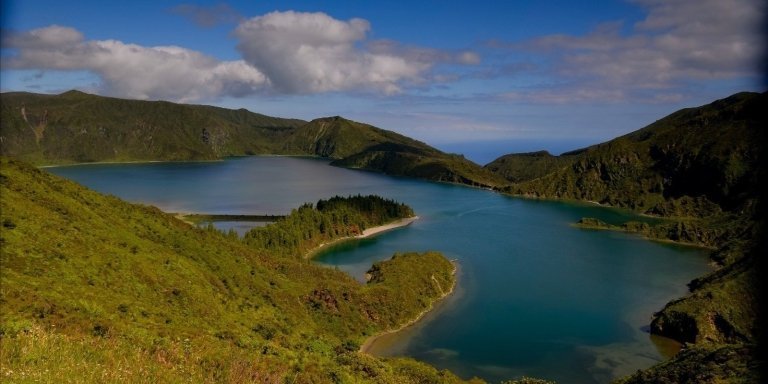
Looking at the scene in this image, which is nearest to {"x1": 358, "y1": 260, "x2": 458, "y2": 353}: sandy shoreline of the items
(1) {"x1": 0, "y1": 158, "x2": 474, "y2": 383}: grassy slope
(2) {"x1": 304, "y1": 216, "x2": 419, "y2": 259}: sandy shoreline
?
(1) {"x1": 0, "y1": 158, "x2": 474, "y2": 383}: grassy slope

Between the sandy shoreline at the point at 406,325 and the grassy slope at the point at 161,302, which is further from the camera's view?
the sandy shoreline at the point at 406,325

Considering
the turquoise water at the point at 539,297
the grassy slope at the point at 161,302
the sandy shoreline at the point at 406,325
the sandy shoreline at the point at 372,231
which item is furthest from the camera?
the sandy shoreline at the point at 372,231

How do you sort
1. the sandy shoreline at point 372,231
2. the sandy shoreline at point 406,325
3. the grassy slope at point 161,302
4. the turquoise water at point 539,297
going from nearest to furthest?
the grassy slope at point 161,302 < the turquoise water at point 539,297 < the sandy shoreline at point 406,325 < the sandy shoreline at point 372,231

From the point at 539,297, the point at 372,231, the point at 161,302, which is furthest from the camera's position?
the point at 372,231

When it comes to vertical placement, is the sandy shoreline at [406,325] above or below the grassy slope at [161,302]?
Result: below

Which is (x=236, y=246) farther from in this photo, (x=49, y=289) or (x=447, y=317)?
(x=49, y=289)

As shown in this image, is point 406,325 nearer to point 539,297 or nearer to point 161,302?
point 539,297

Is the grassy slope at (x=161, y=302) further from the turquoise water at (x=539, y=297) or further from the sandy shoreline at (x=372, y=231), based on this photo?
the sandy shoreline at (x=372, y=231)

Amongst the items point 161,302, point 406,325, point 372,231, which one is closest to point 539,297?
point 406,325

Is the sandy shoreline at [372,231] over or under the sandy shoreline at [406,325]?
over

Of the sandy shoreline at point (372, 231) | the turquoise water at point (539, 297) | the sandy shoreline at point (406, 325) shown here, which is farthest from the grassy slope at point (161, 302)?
the sandy shoreline at point (372, 231)
